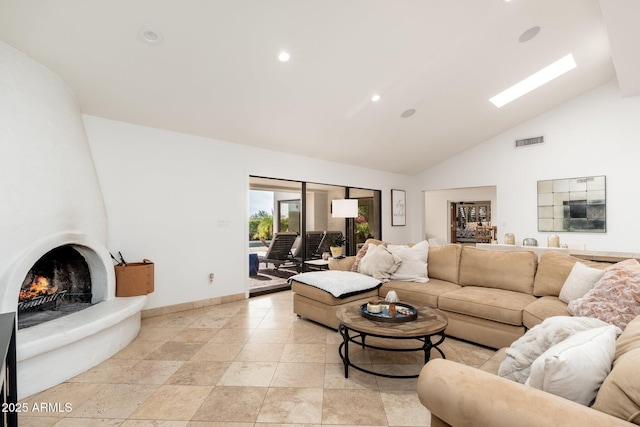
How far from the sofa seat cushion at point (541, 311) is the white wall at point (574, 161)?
371 cm

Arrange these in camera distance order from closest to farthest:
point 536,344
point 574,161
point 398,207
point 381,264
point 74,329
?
point 536,344 → point 74,329 → point 381,264 → point 574,161 → point 398,207

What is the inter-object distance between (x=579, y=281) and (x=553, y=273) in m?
0.42

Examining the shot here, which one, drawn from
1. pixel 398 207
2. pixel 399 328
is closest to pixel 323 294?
pixel 399 328

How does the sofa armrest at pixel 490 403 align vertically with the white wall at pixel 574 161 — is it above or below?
below

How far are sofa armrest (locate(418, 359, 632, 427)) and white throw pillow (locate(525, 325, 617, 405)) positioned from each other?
0.28 feet

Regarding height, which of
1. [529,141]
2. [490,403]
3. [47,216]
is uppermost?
[529,141]

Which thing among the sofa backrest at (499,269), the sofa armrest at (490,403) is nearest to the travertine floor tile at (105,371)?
the sofa armrest at (490,403)

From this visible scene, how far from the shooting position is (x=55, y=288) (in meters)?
2.90

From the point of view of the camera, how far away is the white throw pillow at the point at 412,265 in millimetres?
3787

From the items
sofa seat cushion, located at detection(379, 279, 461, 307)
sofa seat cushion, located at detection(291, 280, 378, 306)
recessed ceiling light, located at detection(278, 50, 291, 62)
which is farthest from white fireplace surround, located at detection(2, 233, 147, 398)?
sofa seat cushion, located at detection(379, 279, 461, 307)

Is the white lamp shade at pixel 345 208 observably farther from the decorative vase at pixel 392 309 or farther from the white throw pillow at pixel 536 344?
the white throw pillow at pixel 536 344

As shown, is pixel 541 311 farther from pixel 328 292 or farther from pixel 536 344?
pixel 328 292

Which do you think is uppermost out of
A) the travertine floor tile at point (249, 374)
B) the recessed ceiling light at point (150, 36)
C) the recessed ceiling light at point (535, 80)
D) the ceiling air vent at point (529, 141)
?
the recessed ceiling light at point (535, 80)

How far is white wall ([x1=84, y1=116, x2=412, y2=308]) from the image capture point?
3637 millimetres
